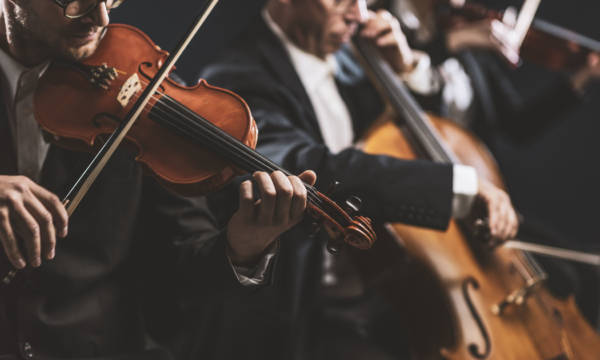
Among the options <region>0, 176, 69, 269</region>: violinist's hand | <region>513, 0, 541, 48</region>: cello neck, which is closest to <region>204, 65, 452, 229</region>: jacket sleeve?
<region>0, 176, 69, 269</region>: violinist's hand

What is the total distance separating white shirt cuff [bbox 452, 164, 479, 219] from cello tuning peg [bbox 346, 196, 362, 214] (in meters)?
0.41

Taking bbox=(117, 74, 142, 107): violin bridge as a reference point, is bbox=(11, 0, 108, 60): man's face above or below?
above

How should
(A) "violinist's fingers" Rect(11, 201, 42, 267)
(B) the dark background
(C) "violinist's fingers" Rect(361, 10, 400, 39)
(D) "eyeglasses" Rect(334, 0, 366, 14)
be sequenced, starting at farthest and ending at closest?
(B) the dark background, (C) "violinist's fingers" Rect(361, 10, 400, 39), (D) "eyeglasses" Rect(334, 0, 366, 14), (A) "violinist's fingers" Rect(11, 201, 42, 267)

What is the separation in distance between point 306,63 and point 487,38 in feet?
2.68

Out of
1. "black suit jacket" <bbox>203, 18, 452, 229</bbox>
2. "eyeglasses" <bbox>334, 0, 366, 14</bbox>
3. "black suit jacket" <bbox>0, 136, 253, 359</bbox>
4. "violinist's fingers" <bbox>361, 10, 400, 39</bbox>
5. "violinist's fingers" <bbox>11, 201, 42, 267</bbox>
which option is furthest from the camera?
"violinist's fingers" <bbox>361, 10, 400, 39</bbox>

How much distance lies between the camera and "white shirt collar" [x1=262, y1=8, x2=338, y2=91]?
1221 millimetres

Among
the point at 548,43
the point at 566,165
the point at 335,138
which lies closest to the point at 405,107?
the point at 335,138

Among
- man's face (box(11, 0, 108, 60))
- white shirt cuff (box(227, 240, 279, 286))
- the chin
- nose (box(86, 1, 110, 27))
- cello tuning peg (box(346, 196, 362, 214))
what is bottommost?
white shirt cuff (box(227, 240, 279, 286))

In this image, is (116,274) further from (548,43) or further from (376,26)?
(548,43)

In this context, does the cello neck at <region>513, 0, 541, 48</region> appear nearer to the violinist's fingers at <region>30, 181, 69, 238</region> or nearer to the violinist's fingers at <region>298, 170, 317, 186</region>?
the violinist's fingers at <region>298, 170, 317, 186</region>

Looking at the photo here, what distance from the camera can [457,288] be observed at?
1.06 m

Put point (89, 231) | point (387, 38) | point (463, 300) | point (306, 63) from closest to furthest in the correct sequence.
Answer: point (89, 231) → point (463, 300) → point (306, 63) → point (387, 38)

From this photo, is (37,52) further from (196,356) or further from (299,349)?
(299,349)

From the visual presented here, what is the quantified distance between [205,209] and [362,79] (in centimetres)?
73
